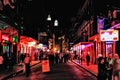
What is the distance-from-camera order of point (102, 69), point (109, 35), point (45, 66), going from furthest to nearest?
1. point (45, 66)
2. point (109, 35)
3. point (102, 69)

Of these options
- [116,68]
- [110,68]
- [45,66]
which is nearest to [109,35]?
[110,68]

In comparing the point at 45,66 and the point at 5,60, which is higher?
the point at 5,60

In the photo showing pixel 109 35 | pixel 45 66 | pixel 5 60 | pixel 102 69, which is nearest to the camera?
pixel 102 69

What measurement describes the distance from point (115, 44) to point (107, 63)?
1860cm

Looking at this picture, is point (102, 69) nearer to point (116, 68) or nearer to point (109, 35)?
point (116, 68)

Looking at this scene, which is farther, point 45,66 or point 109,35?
point 45,66

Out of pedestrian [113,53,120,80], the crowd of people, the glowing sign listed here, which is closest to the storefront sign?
the glowing sign

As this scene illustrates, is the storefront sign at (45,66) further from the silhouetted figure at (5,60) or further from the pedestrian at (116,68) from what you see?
the pedestrian at (116,68)

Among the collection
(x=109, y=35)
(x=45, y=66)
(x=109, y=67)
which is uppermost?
(x=109, y=35)

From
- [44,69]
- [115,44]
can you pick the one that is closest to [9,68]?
[44,69]

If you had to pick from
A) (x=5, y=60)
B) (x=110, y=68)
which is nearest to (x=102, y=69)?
(x=110, y=68)

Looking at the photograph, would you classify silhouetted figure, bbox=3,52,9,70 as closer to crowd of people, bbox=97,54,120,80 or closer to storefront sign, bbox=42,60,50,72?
storefront sign, bbox=42,60,50,72

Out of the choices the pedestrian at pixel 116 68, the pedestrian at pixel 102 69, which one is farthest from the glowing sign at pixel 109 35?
the pedestrian at pixel 116 68

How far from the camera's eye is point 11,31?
44062 mm
